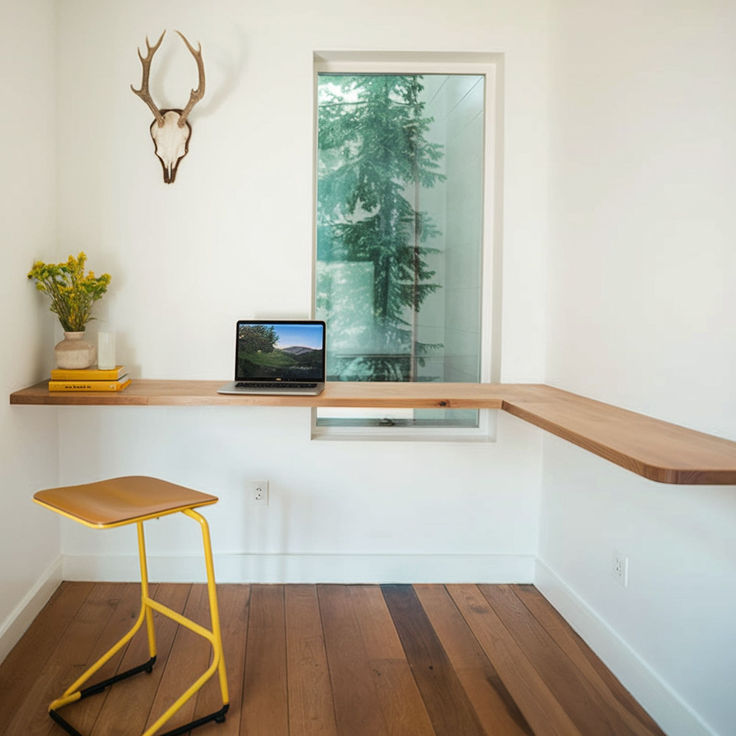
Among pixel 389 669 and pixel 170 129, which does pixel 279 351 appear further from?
pixel 389 669

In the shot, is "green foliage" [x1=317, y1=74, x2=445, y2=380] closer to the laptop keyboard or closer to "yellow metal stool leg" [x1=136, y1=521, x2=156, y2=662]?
the laptop keyboard

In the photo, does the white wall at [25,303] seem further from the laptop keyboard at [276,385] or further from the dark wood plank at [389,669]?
the dark wood plank at [389,669]

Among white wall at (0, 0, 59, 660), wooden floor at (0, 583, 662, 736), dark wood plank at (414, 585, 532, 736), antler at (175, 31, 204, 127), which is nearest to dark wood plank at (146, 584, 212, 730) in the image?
wooden floor at (0, 583, 662, 736)

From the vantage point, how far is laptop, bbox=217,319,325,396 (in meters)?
2.46

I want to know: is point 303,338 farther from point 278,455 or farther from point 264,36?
point 264,36

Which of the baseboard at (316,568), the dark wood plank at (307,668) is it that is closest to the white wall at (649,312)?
the baseboard at (316,568)

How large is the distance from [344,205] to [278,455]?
3.42 ft

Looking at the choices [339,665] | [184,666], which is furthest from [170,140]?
[339,665]

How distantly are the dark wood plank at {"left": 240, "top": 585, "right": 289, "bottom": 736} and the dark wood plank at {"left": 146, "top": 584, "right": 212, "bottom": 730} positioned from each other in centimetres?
15

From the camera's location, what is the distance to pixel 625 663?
200 centimetres

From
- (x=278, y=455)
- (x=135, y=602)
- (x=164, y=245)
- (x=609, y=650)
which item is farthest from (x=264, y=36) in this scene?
(x=609, y=650)

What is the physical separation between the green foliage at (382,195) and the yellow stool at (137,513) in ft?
3.71

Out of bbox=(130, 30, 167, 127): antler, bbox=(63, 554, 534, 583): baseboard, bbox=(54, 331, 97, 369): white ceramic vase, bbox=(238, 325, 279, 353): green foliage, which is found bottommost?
bbox=(63, 554, 534, 583): baseboard

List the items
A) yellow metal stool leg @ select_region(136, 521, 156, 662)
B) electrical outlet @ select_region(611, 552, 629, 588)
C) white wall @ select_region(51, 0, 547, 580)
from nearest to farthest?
yellow metal stool leg @ select_region(136, 521, 156, 662) < electrical outlet @ select_region(611, 552, 629, 588) < white wall @ select_region(51, 0, 547, 580)
